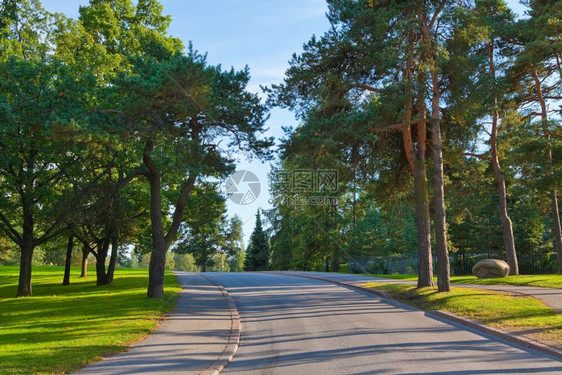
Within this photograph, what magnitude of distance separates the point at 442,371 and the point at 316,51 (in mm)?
12094

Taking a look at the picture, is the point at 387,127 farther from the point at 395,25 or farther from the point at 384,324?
the point at 384,324

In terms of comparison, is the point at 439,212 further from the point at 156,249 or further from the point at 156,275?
the point at 156,275

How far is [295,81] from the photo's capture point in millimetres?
16859

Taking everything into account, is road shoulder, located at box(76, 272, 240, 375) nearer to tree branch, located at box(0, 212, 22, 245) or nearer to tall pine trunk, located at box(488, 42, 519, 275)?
tree branch, located at box(0, 212, 22, 245)

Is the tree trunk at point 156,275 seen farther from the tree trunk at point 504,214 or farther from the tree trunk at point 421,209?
the tree trunk at point 504,214

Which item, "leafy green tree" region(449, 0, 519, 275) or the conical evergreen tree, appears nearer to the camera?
"leafy green tree" region(449, 0, 519, 275)

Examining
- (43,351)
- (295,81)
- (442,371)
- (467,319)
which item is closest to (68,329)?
(43,351)

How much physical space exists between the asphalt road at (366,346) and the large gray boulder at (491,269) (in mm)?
11959

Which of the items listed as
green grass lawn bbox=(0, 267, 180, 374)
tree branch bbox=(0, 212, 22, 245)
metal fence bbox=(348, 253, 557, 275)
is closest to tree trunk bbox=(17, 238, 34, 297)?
tree branch bbox=(0, 212, 22, 245)

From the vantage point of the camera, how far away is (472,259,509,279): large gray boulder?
23.2 m

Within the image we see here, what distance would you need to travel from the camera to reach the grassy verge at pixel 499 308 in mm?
9484

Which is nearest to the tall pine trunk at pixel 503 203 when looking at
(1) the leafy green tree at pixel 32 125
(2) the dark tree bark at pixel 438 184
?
(2) the dark tree bark at pixel 438 184

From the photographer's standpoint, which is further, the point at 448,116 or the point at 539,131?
the point at 539,131

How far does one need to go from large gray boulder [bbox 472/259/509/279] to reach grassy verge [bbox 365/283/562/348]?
8337mm
